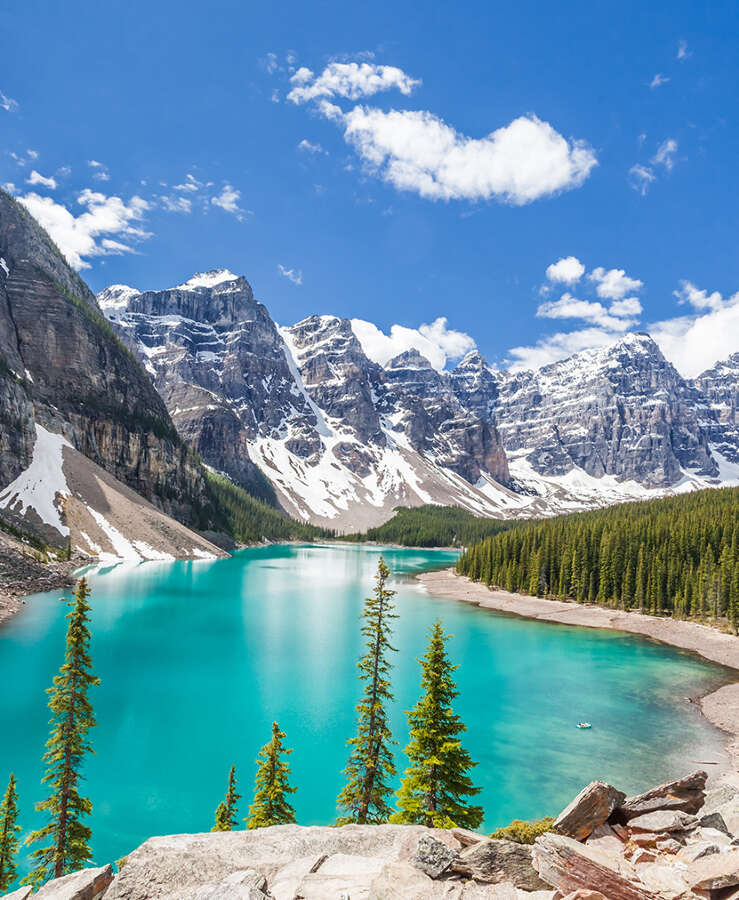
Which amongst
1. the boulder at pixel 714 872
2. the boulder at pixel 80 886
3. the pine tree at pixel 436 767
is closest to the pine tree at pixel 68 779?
the boulder at pixel 80 886

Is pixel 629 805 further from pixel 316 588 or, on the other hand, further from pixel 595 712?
pixel 316 588

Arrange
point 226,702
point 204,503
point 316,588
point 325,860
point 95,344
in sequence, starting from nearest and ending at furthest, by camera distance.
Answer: point 325,860
point 226,702
point 316,588
point 95,344
point 204,503

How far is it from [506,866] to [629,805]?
4366 millimetres

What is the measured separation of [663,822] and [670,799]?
1410 millimetres

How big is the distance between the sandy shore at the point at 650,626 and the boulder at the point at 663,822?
54.5 feet

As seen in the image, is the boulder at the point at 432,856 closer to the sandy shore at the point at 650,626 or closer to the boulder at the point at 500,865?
the boulder at the point at 500,865

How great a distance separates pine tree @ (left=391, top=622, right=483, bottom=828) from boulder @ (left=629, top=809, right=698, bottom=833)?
562cm

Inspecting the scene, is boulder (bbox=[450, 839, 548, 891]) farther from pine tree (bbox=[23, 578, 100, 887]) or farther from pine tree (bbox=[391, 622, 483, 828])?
pine tree (bbox=[23, 578, 100, 887])

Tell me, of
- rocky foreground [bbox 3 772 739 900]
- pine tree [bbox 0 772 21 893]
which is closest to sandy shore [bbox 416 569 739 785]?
rocky foreground [bbox 3 772 739 900]

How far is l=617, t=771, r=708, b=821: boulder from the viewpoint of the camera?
37.5 feet

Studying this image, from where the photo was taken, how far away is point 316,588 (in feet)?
284

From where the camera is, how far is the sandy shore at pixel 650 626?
3244cm

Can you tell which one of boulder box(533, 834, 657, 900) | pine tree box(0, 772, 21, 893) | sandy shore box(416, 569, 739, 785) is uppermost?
boulder box(533, 834, 657, 900)

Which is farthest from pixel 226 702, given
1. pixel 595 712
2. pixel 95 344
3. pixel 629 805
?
pixel 95 344
